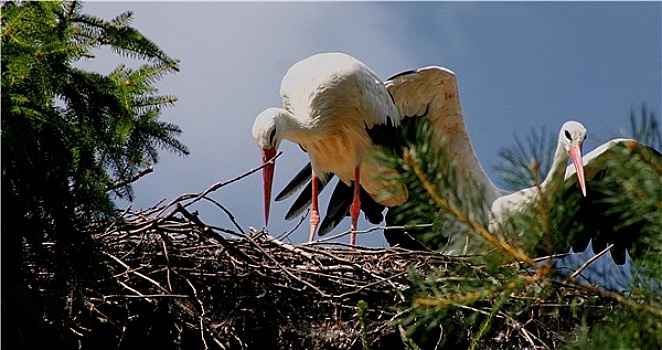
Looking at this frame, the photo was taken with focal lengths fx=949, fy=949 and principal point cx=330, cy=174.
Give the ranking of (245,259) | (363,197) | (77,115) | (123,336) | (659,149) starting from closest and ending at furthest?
(659,149) < (77,115) < (123,336) < (245,259) < (363,197)

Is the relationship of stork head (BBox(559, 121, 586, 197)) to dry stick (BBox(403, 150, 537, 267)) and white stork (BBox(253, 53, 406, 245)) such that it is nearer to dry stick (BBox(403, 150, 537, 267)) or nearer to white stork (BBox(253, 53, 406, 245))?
white stork (BBox(253, 53, 406, 245))

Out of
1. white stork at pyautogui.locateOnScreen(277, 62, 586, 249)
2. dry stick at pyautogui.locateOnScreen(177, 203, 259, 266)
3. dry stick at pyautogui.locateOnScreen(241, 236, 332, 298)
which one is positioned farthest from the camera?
white stork at pyautogui.locateOnScreen(277, 62, 586, 249)

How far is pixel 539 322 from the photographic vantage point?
150 inches

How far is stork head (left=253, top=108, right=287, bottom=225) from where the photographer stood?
5414 mm

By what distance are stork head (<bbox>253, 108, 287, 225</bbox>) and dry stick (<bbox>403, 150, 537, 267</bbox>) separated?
361 cm

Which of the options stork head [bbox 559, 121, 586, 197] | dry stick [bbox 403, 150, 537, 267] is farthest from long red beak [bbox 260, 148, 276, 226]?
dry stick [bbox 403, 150, 537, 267]

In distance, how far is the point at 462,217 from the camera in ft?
5.87

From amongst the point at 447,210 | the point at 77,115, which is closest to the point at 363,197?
the point at 77,115

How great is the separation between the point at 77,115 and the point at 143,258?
1.11 m

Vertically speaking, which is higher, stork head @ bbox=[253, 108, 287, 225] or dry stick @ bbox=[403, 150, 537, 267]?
stork head @ bbox=[253, 108, 287, 225]

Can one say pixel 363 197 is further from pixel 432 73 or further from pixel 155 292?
pixel 155 292

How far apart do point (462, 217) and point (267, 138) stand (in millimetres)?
3683

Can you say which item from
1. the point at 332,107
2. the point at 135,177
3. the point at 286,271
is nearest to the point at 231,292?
the point at 286,271

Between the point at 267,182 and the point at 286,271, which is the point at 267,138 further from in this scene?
the point at 286,271
